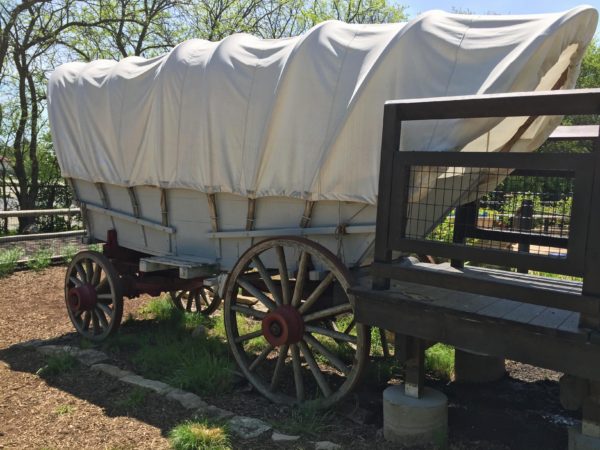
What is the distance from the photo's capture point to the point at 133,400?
464 cm

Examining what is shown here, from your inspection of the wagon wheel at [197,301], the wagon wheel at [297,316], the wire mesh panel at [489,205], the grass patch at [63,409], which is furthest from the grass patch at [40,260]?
the wire mesh panel at [489,205]

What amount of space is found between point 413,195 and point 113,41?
51.1ft

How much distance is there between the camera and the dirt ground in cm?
402

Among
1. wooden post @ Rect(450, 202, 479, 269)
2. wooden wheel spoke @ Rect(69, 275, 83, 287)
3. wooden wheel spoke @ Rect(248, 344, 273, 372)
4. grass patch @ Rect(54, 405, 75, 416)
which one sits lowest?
grass patch @ Rect(54, 405, 75, 416)

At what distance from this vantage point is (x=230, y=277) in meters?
4.93

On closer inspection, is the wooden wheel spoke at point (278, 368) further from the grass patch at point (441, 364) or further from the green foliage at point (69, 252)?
the green foliage at point (69, 252)

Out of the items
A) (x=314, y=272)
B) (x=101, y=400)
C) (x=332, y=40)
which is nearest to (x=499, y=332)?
(x=314, y=272)

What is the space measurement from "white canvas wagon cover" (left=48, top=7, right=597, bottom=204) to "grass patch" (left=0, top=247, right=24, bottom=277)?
449 cm

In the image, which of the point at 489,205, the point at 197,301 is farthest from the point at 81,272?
the point at 489,205

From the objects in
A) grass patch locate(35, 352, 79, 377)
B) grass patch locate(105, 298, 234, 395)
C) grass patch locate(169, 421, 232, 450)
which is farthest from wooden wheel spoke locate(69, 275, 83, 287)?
grass patch locate(169, 421, 232, 450)

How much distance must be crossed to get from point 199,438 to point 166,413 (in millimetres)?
731

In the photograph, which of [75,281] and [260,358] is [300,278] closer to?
[260,358]

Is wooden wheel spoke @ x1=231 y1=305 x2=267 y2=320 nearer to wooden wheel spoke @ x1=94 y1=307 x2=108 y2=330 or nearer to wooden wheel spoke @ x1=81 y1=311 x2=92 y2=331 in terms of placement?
wooden wheel spoke @ x1=94 y1=307 x2=108 y2=330

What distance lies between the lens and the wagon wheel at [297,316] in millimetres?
4246
